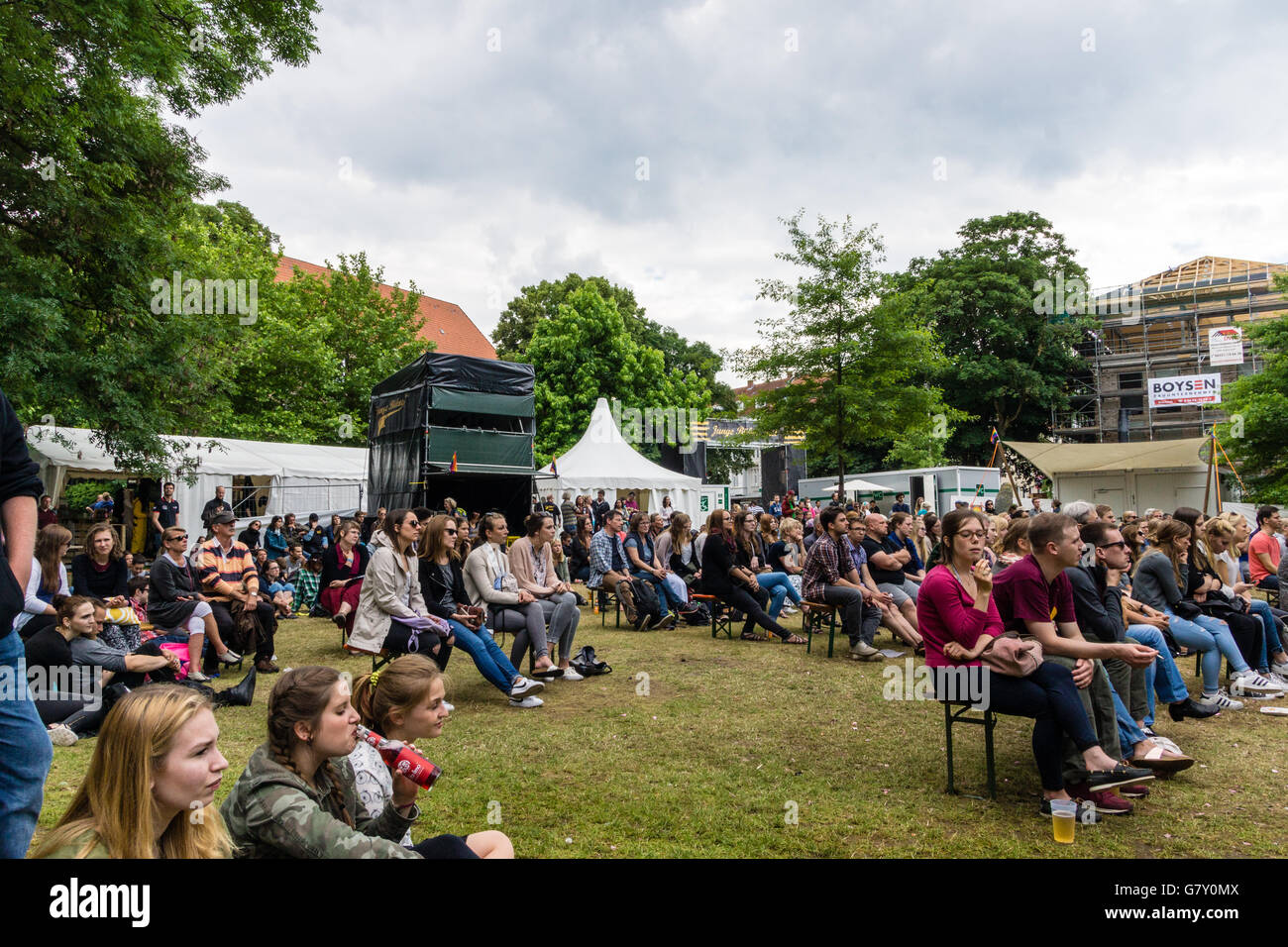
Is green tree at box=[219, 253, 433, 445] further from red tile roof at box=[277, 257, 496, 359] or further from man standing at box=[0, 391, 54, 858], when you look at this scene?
red tile roof at box=[277, 257, 496, 359]

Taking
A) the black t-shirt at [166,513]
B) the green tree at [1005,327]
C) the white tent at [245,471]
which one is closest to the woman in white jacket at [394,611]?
the white tent at [245,471]

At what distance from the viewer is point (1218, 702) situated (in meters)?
6.07

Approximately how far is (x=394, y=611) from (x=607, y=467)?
52.5 feet

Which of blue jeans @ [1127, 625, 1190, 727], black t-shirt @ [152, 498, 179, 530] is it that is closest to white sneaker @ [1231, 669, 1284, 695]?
blue jeans @ [1127, 625, 1190, 727]

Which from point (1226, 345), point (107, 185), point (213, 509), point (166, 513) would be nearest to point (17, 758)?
point (107, 185)

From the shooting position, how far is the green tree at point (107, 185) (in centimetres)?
855

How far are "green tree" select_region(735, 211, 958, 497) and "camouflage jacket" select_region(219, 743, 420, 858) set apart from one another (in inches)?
746

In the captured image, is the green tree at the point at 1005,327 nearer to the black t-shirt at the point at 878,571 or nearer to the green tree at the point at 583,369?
the green tree at the point at 583,369

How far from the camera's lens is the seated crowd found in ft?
6.38

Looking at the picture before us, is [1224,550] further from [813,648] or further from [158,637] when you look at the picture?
[158,637]

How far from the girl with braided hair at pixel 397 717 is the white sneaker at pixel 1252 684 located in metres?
6.84

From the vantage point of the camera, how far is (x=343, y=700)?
2.21m

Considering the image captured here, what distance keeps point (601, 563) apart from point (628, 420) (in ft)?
79.8

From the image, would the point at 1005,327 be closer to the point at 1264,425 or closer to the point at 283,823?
the point at 1264,425
